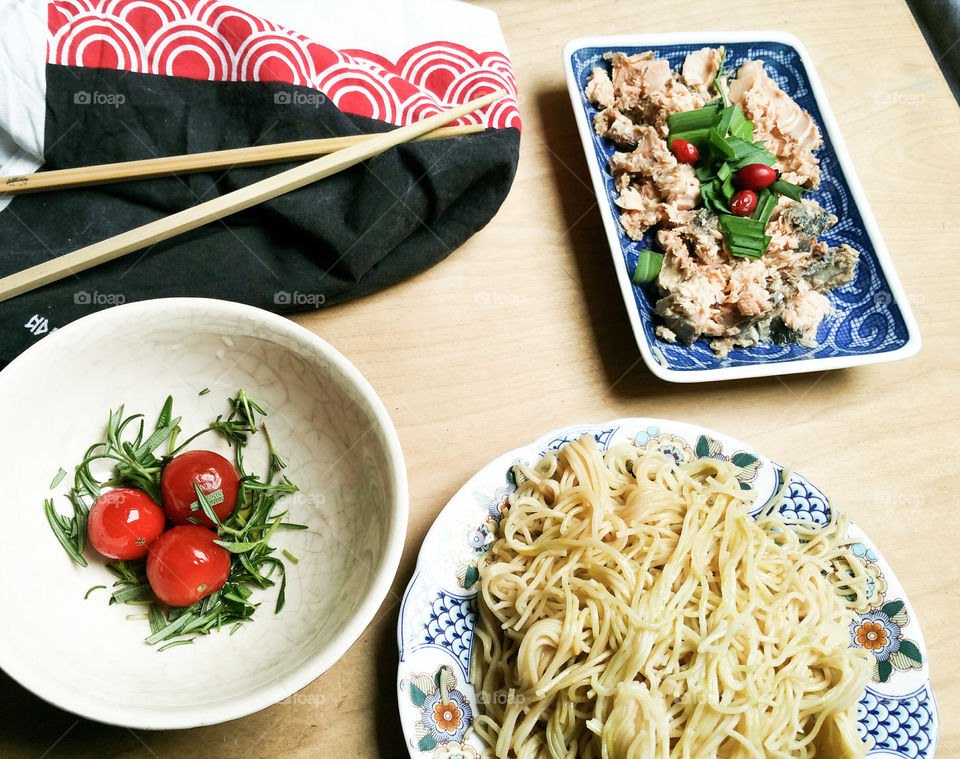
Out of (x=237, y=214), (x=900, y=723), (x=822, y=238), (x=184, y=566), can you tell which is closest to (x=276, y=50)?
(x=237, y=214)

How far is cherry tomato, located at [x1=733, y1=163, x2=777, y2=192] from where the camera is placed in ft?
5.31

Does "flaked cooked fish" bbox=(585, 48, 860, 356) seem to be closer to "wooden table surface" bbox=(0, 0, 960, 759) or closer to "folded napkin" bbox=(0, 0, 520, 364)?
"wooden table surface" bbox=(0, 0, 960, 759)

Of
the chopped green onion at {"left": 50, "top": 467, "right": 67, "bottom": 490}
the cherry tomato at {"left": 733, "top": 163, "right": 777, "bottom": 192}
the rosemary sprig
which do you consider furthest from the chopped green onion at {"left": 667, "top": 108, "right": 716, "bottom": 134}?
the chopped green onion at {"left": 50, "top": 467, "right": 67, "bottom": 490}

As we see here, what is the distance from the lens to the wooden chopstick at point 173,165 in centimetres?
137

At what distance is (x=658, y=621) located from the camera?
120 centimetres

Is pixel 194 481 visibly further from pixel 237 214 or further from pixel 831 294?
pixel 831 294

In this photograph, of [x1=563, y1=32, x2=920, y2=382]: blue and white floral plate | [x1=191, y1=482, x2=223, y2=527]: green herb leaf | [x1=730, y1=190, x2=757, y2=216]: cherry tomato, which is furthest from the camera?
[x1=730, y1=190, x2=757, y2=216]: cherry tomato

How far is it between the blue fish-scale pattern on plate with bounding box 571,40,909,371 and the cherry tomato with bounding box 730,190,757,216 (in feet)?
0.64

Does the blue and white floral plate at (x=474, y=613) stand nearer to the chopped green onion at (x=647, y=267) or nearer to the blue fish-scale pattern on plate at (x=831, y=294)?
the blue fish-scale pattern on plate at (x=831, y=294)

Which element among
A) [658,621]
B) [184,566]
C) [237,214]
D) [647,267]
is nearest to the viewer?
[184,566]

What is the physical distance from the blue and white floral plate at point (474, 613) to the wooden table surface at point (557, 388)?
118mm

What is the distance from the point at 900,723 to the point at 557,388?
0.81m

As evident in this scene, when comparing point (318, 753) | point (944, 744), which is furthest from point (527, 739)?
point (944, 744)

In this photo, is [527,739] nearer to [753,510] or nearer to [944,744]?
[753,510]
